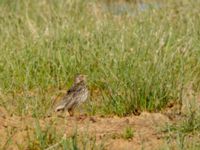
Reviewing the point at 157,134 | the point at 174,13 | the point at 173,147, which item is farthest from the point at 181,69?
the point at 174,13

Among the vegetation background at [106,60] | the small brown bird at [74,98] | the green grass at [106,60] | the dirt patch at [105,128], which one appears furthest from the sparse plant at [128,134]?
the small brown bird at [74,98]

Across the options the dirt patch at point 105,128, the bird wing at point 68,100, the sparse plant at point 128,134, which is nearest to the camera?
the dirt patch at point 105,128

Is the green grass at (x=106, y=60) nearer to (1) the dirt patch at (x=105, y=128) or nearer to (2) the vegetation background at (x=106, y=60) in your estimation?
(2) the vegetation background at (x=106, y=60)

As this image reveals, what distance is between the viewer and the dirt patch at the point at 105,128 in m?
6.77

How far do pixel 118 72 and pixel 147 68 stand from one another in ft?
1.38

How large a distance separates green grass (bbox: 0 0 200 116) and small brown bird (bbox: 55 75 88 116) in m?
0.14

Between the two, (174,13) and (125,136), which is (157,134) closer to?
(125,136)

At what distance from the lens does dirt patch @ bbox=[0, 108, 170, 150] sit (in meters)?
6.77

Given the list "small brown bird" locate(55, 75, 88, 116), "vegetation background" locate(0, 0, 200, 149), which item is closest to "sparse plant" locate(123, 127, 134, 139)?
"vegetation background" locate(0, 0, 200, 149)

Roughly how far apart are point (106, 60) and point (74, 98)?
107 cm

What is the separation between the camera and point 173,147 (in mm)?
6359

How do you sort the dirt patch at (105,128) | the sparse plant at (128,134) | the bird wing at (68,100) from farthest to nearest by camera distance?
the bird wing at (68,100), the sparse plant at (128,134), the dirt patch at (105,128)

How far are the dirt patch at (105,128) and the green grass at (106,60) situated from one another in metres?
0.29

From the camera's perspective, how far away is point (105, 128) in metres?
7.46
